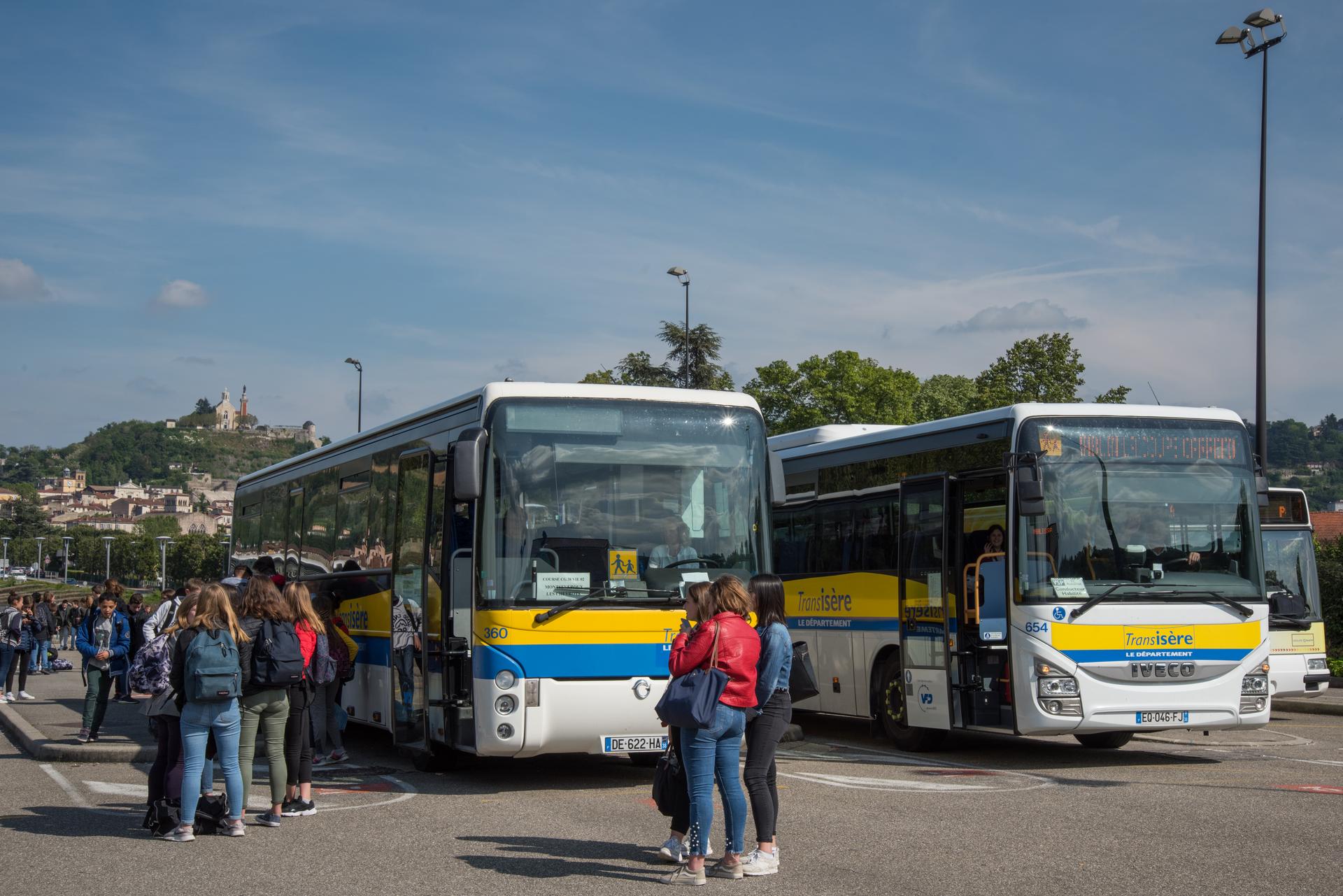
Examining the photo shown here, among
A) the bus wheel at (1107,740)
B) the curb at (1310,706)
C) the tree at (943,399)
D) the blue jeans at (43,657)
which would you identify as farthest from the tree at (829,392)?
the bus wheel at (1107,740)

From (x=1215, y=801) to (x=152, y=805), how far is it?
7.49 metres

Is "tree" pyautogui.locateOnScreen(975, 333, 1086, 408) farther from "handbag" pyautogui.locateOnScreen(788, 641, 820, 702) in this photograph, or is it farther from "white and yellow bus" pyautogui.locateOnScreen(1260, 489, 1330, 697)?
"handbag" pyautogui.locateOnScreen(788, 641, 820, 702)

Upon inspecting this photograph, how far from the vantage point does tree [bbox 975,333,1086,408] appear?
156 feet

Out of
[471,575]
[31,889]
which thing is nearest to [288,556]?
[471,575]

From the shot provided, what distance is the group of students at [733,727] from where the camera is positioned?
8016 mm

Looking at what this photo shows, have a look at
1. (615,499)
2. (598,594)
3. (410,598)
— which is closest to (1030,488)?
(615,499)

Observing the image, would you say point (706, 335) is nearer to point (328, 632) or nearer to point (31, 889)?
point (328, 632)

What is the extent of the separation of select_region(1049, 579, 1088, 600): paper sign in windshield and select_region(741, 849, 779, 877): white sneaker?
217 inches

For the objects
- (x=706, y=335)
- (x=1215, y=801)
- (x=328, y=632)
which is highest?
(x=706, y=335)

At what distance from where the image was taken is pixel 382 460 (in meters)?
14.5

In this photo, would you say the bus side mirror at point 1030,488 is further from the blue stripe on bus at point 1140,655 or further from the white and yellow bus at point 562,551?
the white and yellow bus at point 562,551

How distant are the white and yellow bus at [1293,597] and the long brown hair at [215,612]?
1390cm

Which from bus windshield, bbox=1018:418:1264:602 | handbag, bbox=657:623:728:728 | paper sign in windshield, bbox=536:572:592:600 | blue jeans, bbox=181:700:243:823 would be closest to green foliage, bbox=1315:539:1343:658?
bus windshield, bbox=1018:418:1264:602

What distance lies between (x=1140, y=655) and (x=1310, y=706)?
9455 millimetres
